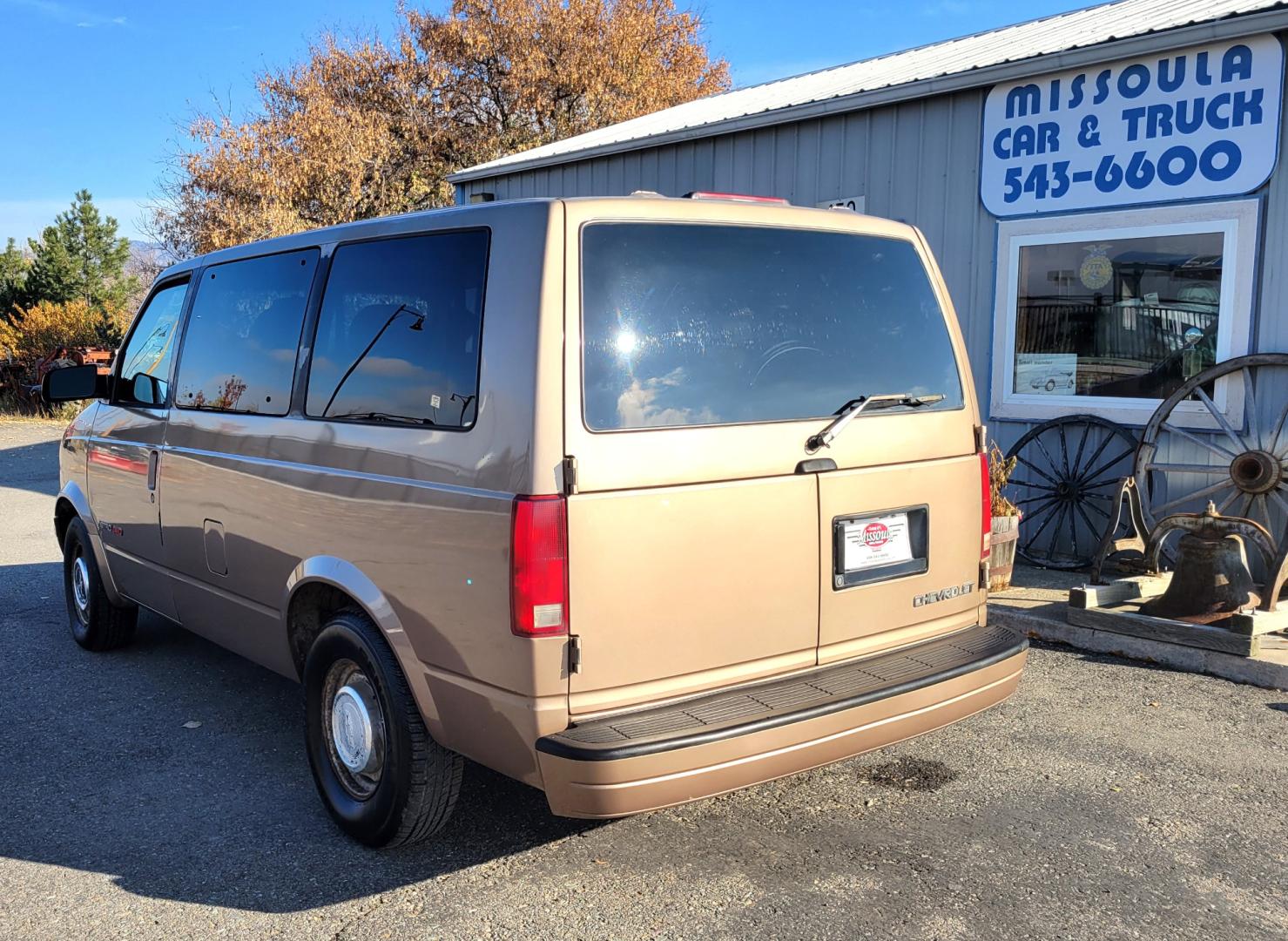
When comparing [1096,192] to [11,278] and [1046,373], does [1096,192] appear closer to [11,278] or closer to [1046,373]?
[1046,373]

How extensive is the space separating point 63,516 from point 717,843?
4543mm

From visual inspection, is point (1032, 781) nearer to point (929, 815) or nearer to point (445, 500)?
point (929, 815)

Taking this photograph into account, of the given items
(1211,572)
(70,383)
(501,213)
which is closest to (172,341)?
(70,383)

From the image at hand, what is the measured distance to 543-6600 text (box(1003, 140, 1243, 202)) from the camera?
265 inches

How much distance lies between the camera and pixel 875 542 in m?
3.39

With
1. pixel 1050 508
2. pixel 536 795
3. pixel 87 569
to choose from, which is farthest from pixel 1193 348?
pixel 87 569

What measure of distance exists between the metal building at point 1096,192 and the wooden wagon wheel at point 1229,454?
0.02m

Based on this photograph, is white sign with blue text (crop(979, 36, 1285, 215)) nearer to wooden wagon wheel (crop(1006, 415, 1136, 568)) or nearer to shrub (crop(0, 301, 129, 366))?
wooden wagon wheel (crop(1006, 415, 1136, 568))

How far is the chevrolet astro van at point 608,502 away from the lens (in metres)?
2.81

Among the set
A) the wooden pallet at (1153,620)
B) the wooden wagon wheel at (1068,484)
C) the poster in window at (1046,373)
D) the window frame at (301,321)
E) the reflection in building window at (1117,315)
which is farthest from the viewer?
the poster in window at (1046,373)

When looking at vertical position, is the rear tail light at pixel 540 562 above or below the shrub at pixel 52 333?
below

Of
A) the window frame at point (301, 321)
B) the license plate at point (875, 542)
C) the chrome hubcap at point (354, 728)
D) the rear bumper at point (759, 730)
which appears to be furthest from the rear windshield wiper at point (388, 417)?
the license plate at point (875, 542)

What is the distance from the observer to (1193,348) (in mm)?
7062

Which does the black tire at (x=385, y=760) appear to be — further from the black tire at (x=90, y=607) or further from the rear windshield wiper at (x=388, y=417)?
the black tire at (x=90, y=607)
